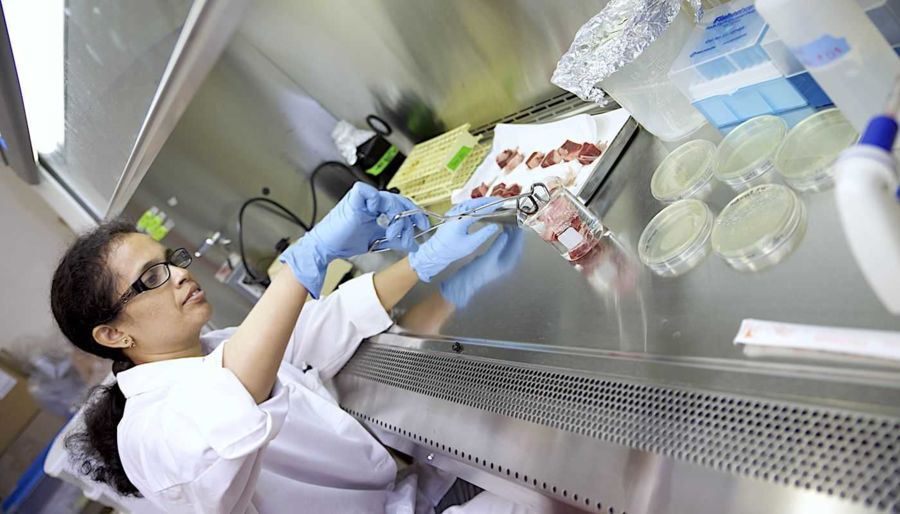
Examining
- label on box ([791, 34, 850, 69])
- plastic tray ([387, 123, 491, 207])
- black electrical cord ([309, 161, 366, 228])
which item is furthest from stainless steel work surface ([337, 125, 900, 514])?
black electrical cord ([309, 161, 366, 228])

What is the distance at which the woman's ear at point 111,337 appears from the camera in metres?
1.30

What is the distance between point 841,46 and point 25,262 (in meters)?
3.62

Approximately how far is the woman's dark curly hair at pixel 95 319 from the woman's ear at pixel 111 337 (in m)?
0.02

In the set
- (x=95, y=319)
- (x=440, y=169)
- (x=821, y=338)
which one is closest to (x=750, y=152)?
(x=821, y=338)

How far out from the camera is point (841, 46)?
0.75m

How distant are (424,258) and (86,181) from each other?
1902mm

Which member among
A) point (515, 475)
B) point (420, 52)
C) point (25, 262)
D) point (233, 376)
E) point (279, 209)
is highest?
point (25, 262)

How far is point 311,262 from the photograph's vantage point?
1.29 metres

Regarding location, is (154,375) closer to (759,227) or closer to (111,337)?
(111,337)

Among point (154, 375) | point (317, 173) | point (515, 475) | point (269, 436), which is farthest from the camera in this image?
point (317, 173)

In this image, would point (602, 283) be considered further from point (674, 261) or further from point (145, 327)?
point (145, 327)

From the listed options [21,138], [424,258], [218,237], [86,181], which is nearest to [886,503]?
[424,258]

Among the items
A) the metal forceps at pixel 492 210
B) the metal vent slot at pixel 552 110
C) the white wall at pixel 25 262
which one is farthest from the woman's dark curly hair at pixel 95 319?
the white wall at pixel 25 262

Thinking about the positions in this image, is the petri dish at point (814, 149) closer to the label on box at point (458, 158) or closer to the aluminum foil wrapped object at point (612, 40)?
the aluminum foil wrapped object at point (612, 40)
